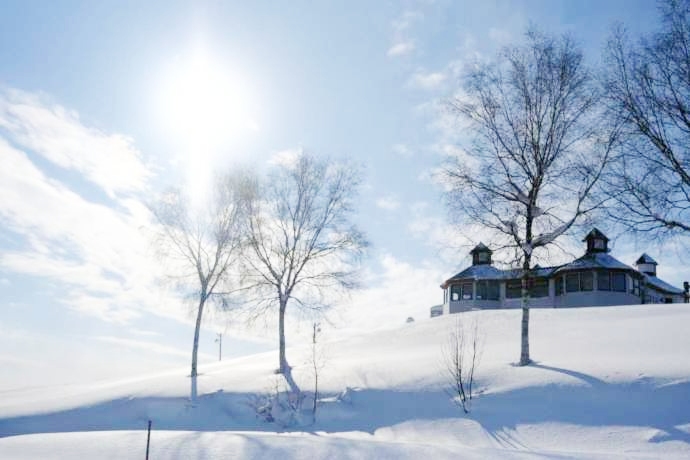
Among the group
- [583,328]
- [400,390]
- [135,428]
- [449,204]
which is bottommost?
[135,428]

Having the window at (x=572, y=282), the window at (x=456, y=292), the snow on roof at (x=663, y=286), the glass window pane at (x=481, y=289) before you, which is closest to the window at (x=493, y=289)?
the glass window pane at (x=481, y=289)

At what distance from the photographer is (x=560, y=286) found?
38.3 meters

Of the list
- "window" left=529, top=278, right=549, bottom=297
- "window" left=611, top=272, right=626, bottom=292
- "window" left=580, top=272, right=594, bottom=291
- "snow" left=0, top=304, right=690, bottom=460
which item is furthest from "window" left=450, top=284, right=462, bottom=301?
"snow" left=0, top=304, right=690, bottom=460

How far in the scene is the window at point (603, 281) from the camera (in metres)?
35.9

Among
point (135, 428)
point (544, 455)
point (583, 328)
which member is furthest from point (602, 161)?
point (135, 428)

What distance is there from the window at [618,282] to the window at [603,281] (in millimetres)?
274

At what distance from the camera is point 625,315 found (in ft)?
78.6

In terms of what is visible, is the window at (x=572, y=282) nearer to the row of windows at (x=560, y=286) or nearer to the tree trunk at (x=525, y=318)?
the row of windows at (x=560, y=286)

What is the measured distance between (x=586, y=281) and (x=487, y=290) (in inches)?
288

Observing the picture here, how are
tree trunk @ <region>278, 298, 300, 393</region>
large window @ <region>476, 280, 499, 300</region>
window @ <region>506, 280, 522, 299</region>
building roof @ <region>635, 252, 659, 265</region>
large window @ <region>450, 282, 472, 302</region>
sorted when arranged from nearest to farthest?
tree trunk @ <region>278, 298, 300, 393</region>
window @ <region>506, 280, 522, 299</region>
large window @ <region>476, 280, 499, 300</region>
large window @ <region>450, 282, 472, 302</region>
building roof @ <region>635, 252, 659, 265</region>

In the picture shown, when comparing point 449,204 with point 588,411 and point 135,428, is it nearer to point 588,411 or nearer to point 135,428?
point 588,411

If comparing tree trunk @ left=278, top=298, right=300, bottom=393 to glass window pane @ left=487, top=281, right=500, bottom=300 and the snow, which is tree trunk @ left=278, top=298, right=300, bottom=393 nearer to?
the snow

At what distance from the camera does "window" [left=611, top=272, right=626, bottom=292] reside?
35938mm

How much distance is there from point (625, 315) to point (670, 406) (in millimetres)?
14236
